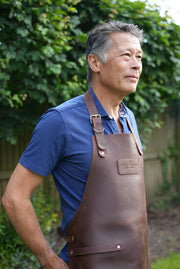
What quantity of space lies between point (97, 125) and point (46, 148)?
277 mm

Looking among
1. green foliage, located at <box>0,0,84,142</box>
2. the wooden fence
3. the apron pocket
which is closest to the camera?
the apron pocket

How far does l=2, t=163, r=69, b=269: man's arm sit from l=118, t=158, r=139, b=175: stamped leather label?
1.24 ft

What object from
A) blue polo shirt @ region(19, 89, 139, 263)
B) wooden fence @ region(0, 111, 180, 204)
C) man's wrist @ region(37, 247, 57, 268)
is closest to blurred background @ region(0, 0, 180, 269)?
wooden fence @ region(0, 111, 180, 204)

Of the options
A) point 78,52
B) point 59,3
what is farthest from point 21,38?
point 78,52

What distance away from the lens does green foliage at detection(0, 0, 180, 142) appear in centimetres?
303

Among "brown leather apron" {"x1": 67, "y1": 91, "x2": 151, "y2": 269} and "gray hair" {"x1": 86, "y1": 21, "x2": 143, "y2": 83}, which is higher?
"gray hair" {"x1": 86, "y1": 21, "x2": 143, "y2": 83}

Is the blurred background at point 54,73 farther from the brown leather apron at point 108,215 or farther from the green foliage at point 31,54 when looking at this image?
the brown leather apron at point 108,215

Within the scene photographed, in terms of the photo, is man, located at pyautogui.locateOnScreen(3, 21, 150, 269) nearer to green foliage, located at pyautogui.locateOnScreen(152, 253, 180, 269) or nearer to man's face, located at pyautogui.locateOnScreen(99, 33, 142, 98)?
man's face, located at pyautogui.locateOnScreen(99, 33, 142, 98)

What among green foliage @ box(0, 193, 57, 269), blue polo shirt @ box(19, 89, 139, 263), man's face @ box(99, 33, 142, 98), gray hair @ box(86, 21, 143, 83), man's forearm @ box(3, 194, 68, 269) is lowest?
green foliage @ box(0, 193, 57, 269)

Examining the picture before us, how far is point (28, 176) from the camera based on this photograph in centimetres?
150

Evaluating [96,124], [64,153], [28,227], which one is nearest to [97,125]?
[96,124]

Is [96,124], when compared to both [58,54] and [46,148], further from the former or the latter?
[58,54]

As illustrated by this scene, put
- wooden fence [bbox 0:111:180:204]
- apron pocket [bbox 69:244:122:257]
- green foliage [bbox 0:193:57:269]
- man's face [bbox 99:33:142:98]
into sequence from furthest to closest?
wooden fence [bbox 0:111:180:204]
green foliage [bbox 0:193:57:269]
man's face [bbox 99:33:142:98]
apron pocket [bbox 69:244:122:257]

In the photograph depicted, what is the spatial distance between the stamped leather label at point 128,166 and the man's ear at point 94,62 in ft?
1.67
